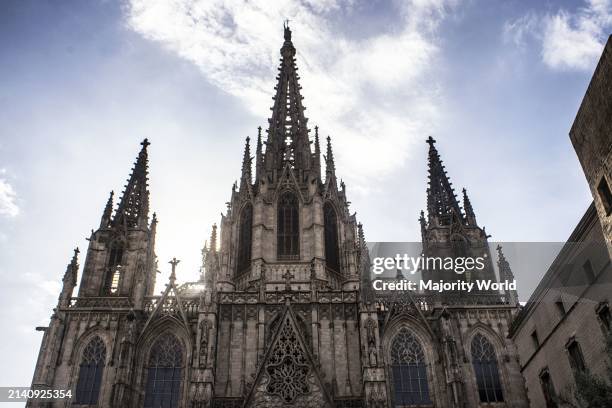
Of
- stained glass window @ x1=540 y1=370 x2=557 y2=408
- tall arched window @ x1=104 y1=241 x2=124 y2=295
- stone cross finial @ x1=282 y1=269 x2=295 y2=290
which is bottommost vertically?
stained glass window @ x1=540 y1=370 x2=557 y2=408

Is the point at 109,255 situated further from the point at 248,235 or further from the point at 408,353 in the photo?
the point at 408,353

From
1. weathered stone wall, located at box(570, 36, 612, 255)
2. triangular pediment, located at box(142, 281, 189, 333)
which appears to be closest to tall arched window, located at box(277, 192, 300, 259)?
triangular pediment, located at box(142, 281, 189, 333)

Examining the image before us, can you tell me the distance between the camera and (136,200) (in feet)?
148

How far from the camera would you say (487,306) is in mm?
36344

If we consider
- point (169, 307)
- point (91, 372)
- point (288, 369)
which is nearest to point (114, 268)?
point (169, 307)

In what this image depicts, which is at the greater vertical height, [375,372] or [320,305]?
[320,305]

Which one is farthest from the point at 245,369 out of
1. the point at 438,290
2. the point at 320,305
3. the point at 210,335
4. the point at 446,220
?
the point at 446,220

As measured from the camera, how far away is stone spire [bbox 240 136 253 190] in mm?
44175

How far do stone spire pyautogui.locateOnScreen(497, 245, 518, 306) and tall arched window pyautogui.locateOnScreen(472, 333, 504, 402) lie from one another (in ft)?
11.7

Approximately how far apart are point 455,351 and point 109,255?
2249cm

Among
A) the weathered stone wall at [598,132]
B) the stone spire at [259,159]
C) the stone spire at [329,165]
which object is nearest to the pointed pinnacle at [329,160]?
the stone spire at [329,165]

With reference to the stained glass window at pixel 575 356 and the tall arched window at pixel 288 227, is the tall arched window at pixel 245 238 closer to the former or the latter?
the tall arched window at pixel 288 227

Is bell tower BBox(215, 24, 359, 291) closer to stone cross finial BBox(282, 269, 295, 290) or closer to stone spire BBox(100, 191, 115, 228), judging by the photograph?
stone cross finial BBox(282, 269, 295, 290)

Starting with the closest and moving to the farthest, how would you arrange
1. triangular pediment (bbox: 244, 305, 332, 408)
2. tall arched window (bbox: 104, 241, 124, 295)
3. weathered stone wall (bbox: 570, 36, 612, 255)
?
weathered stone wall (bbox: 570, 36, 612, 255), triangular pediment (bbox: 244, 305, 332, 408), tall arched window (bbox: 104, 241, 124, 295)
